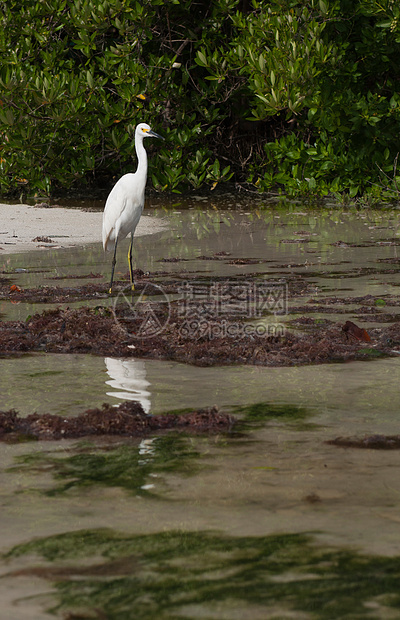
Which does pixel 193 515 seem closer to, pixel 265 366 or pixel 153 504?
pixel 153 504

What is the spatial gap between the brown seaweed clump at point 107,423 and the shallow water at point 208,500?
10 cm

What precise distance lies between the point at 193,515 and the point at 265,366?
242 cm

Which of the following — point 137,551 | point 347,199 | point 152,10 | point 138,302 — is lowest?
point 137,551

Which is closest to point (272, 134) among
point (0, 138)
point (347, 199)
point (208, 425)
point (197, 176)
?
point (197, 176)

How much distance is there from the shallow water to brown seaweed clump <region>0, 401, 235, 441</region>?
103mm

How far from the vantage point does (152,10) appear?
58.7ft

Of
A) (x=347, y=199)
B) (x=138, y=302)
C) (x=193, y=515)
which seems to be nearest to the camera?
(x=193, y=515)

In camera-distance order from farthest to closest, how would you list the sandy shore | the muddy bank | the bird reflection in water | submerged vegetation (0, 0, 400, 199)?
1. submerged vegetation (0, 0, 400, 199)
2. the sandy shore
3. the muddy bank
4. the bird reflection in water

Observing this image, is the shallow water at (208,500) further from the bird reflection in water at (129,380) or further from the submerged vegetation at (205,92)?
the submerged vegetation at (205,92)

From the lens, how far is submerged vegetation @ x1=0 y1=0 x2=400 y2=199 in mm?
16625

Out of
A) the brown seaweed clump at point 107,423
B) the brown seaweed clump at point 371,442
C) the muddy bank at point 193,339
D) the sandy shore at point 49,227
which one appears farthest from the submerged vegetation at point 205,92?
the brown seaweed clump at point 371,442

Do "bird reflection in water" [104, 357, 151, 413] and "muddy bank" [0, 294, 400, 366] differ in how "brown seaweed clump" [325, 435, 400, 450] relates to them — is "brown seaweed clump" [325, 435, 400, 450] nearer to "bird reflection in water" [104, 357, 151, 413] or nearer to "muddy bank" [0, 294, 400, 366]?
"bird reflection in water" [104, 357, 151, 413]

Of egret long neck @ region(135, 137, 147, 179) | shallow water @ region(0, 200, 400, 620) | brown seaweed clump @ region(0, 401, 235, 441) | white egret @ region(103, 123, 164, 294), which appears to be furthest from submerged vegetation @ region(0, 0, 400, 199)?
brown seaweed clump @ region(0, 401, 235, 441)

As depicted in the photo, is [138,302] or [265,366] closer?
[265,366]
